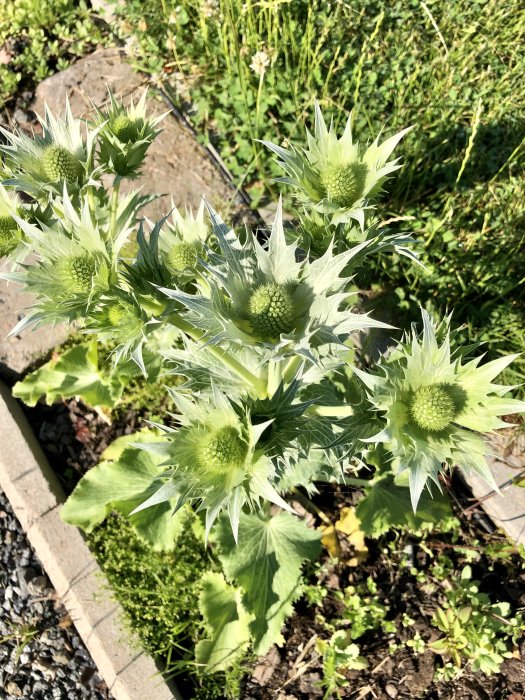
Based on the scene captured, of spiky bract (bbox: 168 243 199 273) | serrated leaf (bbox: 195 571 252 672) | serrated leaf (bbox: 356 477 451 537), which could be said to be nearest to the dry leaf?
serrated leaf (bbox: 356 477 451 537)

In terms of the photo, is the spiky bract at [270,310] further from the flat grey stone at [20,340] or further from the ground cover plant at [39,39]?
the ground cover plant at [39,39]

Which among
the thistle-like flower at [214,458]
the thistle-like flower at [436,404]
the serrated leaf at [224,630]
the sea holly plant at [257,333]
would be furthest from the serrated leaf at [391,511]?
the thistle-like flower at [214,458]

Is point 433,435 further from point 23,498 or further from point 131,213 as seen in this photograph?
point 23,498

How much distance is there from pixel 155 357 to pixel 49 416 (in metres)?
0.93

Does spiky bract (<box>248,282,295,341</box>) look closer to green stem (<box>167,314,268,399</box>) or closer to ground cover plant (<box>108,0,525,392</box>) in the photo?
green stem (<box>167,314,268,399</box>)

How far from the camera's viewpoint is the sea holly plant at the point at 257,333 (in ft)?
4.82

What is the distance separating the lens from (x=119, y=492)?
2410mm

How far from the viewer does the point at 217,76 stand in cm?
320

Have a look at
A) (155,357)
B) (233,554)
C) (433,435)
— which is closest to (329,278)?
(433,435)

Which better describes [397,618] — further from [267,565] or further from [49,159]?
[49,159]

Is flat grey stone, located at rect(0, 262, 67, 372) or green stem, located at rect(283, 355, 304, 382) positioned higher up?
flat grey stone, located at rect(0, 262, 67, 372)

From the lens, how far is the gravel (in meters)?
2.58

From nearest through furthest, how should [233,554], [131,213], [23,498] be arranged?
1. [131,213]
2. [233,554]
3. [23,498]

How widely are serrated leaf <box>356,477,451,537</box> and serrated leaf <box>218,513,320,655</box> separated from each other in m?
0.22
